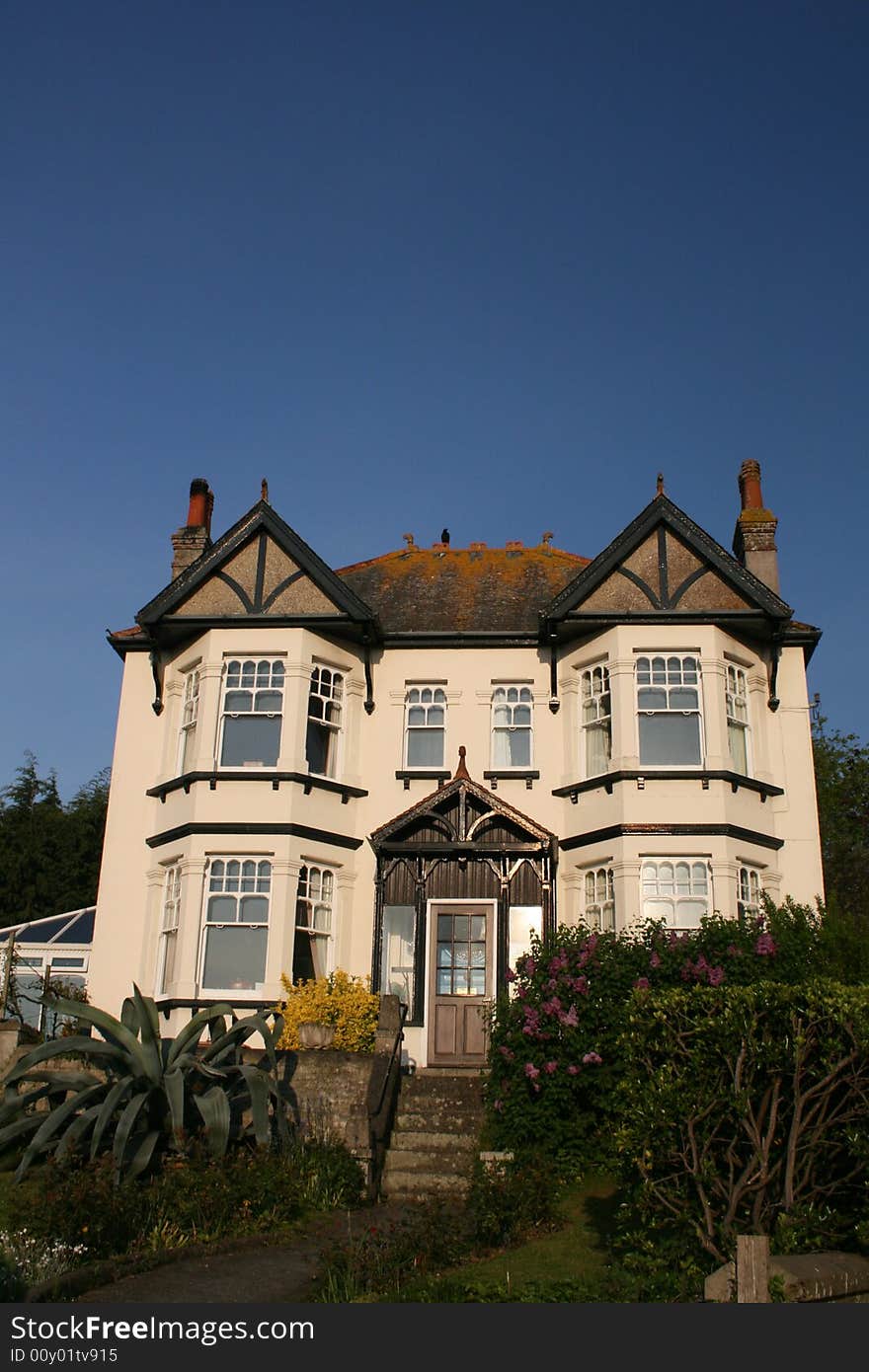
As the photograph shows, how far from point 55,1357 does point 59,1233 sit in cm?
437

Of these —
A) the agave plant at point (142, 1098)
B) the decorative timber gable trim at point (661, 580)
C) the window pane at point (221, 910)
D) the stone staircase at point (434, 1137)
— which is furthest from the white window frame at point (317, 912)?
the decorative timber gable trim at point (661, 580)

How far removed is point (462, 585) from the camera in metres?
24.3

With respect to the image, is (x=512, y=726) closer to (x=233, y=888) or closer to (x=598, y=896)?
(x=598, y=896)

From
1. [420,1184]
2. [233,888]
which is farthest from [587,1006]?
[233,888]

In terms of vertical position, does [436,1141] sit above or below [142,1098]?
below

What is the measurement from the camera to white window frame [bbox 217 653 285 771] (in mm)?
21011

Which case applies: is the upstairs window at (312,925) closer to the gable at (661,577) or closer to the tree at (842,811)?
the gable at (661,577)

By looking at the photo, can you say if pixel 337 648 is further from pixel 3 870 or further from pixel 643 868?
pixel 3 870

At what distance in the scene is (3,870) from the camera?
46.8 meters

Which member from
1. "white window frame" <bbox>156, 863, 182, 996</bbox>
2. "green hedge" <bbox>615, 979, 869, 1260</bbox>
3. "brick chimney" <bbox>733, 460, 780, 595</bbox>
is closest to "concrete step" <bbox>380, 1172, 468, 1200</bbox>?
"green hedge" <bbox>615, 979, 869, 1260</bbox>

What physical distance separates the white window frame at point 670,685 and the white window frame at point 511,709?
2.05 meters

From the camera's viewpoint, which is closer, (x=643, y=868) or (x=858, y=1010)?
(x=858, y=1010)

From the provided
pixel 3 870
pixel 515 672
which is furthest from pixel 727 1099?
pixel 3 870

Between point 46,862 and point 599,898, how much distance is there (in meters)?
32.5
